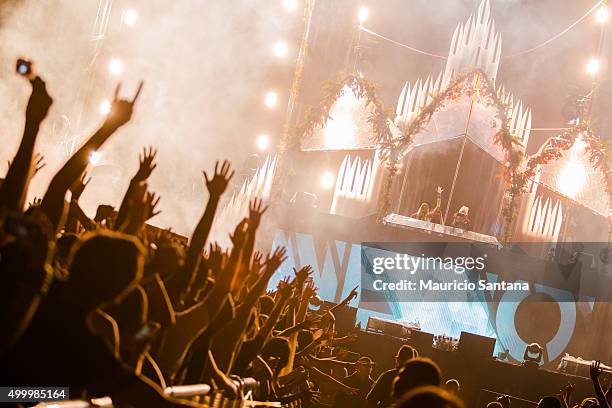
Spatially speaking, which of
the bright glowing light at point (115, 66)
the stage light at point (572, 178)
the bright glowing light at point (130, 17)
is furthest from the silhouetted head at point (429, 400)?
the bright glowing light at point (130, 17)

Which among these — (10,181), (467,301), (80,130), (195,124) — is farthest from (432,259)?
A: (10,181)

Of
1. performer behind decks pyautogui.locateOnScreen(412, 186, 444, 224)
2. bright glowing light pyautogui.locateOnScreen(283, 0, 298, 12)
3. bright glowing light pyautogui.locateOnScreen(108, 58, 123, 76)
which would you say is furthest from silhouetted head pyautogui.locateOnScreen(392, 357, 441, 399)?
bright glowing light pyautogui.locateOnScreen(283, 0, 298, 12)

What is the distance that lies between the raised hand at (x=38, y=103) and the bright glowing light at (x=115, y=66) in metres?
12.4

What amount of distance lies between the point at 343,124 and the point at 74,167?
32.9 ft

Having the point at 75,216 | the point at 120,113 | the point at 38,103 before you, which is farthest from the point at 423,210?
the point at 38,103

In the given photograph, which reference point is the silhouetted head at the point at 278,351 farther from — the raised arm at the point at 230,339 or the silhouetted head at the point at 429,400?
the silhouetted head at the point at 429,400

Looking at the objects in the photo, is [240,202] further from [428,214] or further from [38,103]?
[38,103]

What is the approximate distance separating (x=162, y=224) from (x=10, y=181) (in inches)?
530

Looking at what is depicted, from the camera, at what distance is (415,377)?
8.84 feet

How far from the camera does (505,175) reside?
11.5m

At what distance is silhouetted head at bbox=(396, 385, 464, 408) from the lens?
1.62m

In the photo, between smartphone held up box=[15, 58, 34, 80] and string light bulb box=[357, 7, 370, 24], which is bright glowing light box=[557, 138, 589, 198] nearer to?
string light bulb box=[357, 7, 370, 24]

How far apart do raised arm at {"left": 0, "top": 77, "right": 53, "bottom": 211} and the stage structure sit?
29.9 ft

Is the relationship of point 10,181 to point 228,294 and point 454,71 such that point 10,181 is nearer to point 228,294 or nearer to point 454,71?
point 228,294
